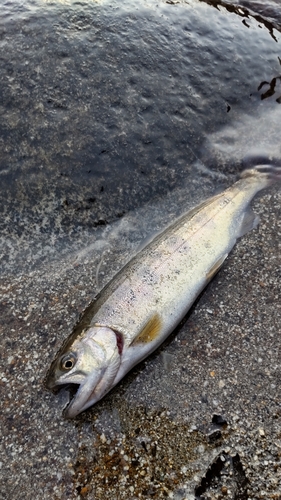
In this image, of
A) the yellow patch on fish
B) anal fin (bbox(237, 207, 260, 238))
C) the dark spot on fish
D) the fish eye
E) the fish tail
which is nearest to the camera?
the dark spot on fish

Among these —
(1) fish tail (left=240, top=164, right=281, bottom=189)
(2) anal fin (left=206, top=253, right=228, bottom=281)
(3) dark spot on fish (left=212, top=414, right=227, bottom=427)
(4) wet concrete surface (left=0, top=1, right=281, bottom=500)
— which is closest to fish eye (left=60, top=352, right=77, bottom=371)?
(4) wet concrete surface (left=0, top=1, right=281, bottom=500)

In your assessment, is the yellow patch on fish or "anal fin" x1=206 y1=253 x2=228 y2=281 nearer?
the yellow patch on fish

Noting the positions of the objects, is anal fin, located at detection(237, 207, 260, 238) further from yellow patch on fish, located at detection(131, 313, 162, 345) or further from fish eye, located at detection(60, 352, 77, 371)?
fish eye, located at detection(60, 352, 77, 371)

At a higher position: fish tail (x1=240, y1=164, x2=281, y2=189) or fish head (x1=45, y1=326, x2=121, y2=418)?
fish tail (x1=240, y1=164, x2=281, y2=189)

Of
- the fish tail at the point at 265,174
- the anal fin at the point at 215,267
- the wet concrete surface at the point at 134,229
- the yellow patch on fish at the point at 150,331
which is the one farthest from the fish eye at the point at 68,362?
the fish tail at the point at 265,174

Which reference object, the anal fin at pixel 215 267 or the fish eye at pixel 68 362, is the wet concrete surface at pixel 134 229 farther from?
the fish eye at pixel 68 362

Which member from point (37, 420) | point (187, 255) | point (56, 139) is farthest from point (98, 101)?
point (37, 420)

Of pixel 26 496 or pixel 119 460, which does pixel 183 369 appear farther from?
pixel 26 496
